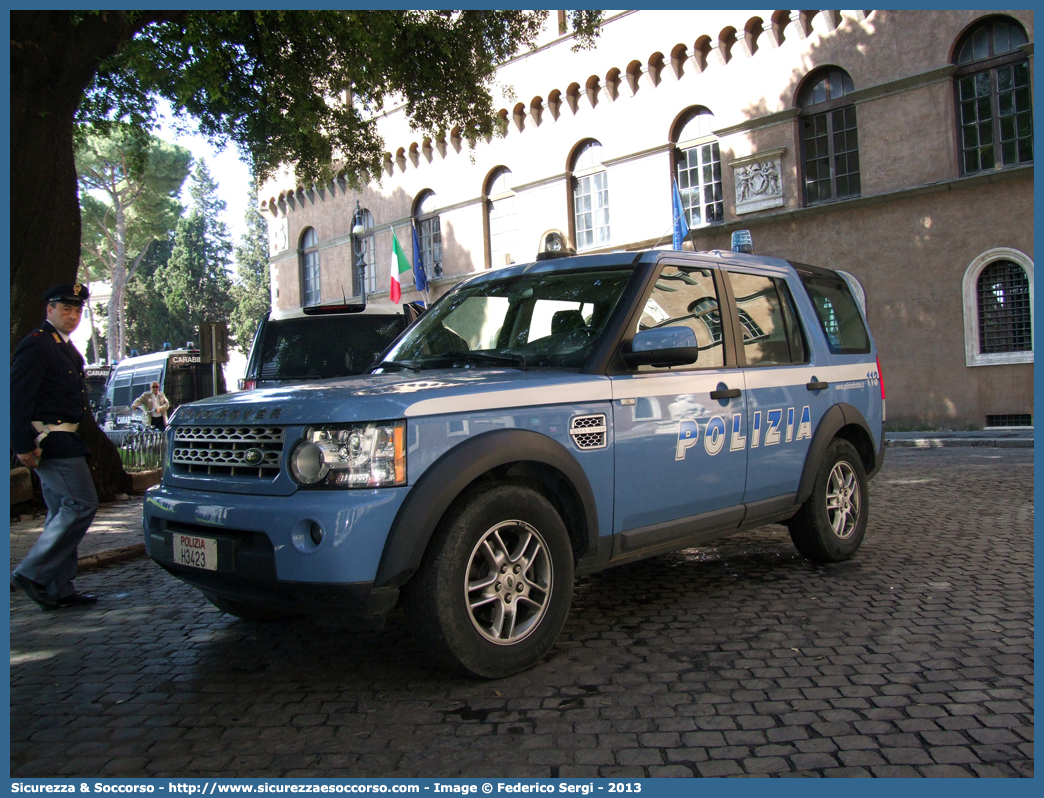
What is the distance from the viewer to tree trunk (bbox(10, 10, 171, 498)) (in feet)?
29.0

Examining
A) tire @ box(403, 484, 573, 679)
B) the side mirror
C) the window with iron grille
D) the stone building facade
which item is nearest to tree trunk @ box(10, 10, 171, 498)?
tire @ box(403, 484, 573, 679)

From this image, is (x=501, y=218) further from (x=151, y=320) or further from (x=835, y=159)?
(x=151, y=320)

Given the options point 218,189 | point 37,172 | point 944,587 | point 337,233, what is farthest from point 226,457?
point 218,189

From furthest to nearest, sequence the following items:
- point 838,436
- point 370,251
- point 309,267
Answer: point 309,267, point 370,251, point 838,436

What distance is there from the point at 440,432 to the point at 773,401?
2.51 m

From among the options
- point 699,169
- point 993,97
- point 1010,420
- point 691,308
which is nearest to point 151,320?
point 699,169

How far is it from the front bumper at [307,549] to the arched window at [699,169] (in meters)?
19.0

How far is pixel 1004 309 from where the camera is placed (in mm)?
16625

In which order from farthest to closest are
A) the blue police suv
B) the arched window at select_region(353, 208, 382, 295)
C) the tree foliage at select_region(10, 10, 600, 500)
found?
1. the arched window at select_region(353, 208, 382, 295)
2. the tree foliage at select_region(10, 10, 600, 500)
3. the blue police suv

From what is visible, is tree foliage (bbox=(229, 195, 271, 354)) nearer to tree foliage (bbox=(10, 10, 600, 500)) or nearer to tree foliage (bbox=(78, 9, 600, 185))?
tree foliage (bbox=(10, 10, 600, 500))

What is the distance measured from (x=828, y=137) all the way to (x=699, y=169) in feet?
11.1

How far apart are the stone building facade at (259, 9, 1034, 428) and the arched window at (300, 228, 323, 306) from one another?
435 inches

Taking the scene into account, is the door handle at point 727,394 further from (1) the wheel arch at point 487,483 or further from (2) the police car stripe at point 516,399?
(1) the wheel arch at point 487,483

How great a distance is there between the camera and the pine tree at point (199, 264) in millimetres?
67688
